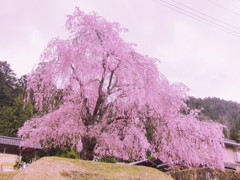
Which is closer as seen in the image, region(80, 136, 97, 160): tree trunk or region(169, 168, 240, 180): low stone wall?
region(80, 136, 97, 160): tree trunk

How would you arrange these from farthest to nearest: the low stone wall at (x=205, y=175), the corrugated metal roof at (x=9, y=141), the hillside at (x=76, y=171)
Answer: the corrugated metal roof at (x=9, y=141), the low stone wall at (x=205, y=175), the hillside at (x=76, y=171)

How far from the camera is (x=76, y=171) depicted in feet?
16.5

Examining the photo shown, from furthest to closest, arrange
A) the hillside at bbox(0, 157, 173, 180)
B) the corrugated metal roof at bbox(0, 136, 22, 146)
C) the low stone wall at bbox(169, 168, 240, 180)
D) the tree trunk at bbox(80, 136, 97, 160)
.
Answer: the corrugated metal roof at bbox(0, 136, 22, 146) → the low stone wall at bbox(169, 168, 240, 180) → the tree trunk at bbox(80, 136, 97, 160) → the hillside at bbox(0, 157, 173, 180)

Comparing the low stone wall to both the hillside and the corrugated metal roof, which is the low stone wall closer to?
the hillside

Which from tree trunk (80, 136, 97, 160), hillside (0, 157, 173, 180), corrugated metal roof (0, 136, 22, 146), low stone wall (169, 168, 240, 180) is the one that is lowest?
low stone wall (169, 168, 240, 180)

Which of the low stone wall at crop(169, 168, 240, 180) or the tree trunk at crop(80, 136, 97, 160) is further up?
the tree trunk at crop(80, 136, 97, 160)

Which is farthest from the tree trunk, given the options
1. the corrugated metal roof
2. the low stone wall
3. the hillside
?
the corrugated metal roof

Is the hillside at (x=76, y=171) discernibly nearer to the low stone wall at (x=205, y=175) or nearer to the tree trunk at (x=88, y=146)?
the tree trunk at (x=88, y=146)

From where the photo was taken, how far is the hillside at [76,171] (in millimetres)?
4738

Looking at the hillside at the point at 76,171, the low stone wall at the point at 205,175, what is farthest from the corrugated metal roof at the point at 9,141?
the hillside at the point at 76,171

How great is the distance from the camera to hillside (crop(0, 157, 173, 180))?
4.74 meters

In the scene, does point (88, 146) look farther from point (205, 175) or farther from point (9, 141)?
point (9, 141)

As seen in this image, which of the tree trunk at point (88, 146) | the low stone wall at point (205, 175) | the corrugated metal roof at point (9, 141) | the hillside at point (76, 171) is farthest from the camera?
the corrugated metal roof at point (9, 141)

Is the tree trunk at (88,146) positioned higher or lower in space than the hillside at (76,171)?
higher
